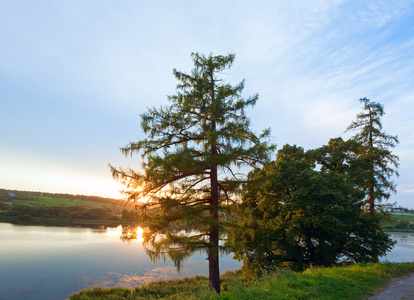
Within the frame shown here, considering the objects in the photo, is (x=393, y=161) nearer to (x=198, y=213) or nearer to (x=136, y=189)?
(x=198, y=213)

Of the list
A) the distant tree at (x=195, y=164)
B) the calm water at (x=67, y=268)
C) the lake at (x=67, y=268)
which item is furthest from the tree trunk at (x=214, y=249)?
the lake at (x=67, y=268)

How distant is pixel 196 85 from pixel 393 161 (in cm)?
1762

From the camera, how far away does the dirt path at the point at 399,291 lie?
7.28 metres

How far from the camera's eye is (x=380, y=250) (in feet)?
51.3

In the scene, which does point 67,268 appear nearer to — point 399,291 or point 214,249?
point 214,249

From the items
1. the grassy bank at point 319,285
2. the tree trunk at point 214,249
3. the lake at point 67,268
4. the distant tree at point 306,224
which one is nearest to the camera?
the grassy bank at point 319,285

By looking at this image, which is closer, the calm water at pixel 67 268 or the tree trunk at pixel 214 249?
the tree trunk at pixel 214 249

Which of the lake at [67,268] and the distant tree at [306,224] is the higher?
the distant tree at [306,224]

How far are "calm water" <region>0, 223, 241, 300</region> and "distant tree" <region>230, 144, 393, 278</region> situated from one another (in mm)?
9165

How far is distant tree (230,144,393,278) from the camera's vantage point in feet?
47.2

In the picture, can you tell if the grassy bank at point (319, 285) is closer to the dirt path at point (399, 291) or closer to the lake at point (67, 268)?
the dirt path at point (399, 291)

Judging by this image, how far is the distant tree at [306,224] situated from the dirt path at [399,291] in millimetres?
4398

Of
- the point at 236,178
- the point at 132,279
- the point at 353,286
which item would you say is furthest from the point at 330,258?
the point at 132,279

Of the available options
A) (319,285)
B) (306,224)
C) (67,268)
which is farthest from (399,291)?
(67,268)
